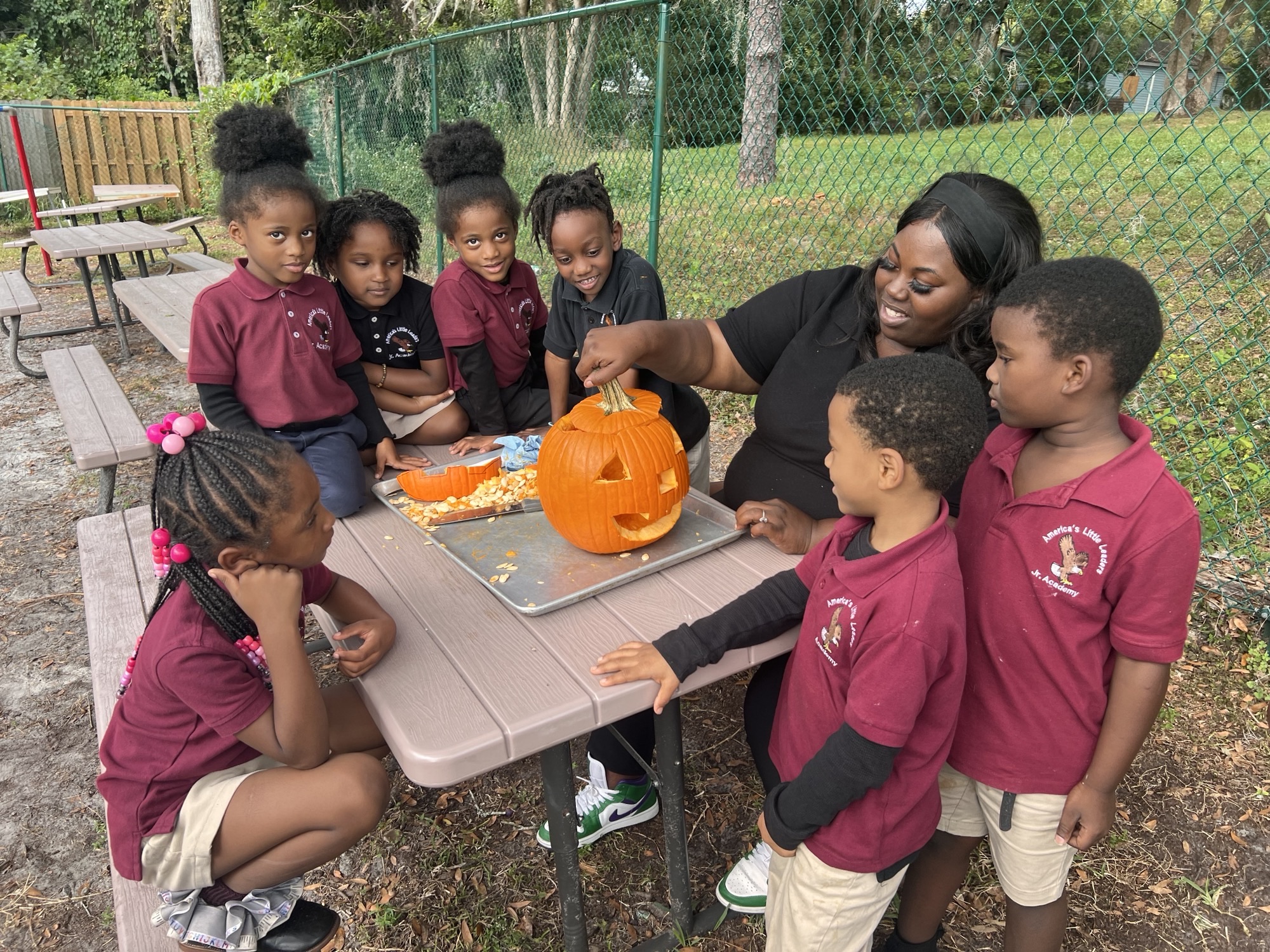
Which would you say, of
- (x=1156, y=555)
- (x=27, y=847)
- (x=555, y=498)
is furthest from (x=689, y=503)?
(x=27, y=847)

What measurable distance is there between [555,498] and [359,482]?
778mm

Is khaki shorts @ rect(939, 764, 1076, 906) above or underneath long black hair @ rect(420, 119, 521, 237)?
underneath

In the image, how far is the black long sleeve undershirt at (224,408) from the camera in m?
2.56

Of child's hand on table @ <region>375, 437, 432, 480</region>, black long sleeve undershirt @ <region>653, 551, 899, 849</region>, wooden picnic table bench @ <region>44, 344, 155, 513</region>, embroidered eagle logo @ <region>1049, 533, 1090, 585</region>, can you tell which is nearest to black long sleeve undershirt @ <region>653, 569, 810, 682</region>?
black long sleeve undershirt @ <region>653, 551, 899, 849</region>

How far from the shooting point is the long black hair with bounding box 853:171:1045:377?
1.90 metres

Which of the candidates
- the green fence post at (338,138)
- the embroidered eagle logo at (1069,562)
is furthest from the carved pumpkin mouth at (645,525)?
the green fence post at (338,138)

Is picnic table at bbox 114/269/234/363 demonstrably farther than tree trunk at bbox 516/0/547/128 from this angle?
No

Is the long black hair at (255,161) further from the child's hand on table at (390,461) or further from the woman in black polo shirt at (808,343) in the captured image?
the woman in black polo shirt at (808,343)

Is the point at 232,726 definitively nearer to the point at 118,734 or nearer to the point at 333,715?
the point at 118,734

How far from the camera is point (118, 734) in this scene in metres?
1.65

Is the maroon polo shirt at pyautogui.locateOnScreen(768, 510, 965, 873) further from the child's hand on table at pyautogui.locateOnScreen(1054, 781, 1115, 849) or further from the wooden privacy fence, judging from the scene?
the wooden privacy fence

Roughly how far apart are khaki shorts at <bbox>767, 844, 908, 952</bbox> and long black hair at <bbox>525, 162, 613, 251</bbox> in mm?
2185

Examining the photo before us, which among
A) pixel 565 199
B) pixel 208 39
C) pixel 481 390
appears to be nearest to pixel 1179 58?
pixel 565 199

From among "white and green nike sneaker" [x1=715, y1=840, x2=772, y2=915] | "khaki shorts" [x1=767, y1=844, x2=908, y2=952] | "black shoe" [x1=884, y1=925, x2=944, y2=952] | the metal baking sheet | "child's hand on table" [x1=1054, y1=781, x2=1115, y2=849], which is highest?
the metal baking sheet
